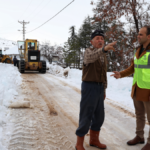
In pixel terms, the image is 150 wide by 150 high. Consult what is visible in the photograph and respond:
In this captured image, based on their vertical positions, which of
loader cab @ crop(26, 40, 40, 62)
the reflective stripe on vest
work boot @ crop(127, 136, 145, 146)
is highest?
loader cab @ crop(26, 40, 40, 62)

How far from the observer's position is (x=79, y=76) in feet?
45.1

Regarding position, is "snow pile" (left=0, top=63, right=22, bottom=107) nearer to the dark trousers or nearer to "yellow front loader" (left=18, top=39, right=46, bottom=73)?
the dark trousers

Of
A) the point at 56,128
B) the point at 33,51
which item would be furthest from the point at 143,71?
the point at 33,51

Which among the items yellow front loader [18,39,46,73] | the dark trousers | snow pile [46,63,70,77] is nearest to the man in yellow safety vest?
the dark trousers

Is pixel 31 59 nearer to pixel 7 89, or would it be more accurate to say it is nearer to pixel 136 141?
pixel 7 89

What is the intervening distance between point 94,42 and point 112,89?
251 inches

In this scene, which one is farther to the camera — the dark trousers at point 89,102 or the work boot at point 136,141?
the work boot at point 136,141

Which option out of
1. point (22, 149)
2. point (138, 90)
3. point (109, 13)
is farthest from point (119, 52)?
point (22, 149)

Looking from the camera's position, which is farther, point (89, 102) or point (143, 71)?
point (143, 71)

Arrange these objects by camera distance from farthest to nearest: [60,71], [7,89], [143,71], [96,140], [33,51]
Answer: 1. [60,71]
2. [33,51]
3. [7,89]
4. [96,140]
5. [143,71]

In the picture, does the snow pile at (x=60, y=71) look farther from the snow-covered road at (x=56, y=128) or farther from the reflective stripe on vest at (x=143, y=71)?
the reflective stripe on vest at (x=143, y=71)

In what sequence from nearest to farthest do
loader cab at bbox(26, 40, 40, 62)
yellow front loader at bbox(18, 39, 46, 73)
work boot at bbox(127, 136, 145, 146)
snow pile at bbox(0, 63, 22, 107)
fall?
work boot at bbox(127, 136, 145, 146) → snow pile at bbox(0, 63, 22, 107) → yellow front loader at bbox(18, 39, 46, 73) → loader cab at bbox(26, 40, 40, 62)

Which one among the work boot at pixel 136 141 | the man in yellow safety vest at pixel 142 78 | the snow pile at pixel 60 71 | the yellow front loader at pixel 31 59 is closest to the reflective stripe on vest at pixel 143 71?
the man in yellow safety vest at pixel 142 78

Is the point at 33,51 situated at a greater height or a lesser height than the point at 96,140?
greater
